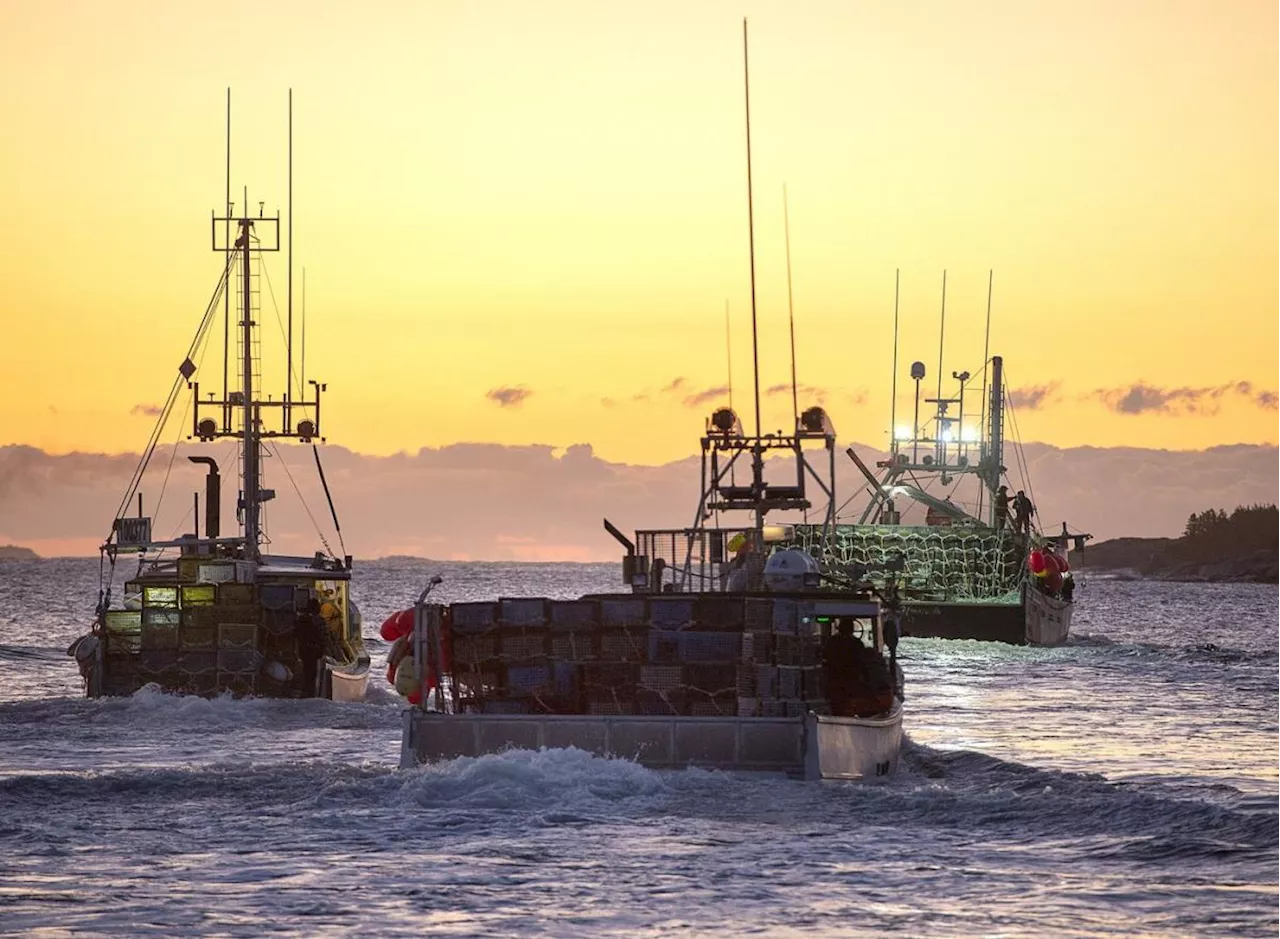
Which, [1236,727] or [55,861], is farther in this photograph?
[1236,727]

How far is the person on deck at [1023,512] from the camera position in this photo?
8000 centimetres

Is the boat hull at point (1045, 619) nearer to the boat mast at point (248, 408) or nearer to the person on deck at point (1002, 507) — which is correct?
the person on deck at point (1002, 507)

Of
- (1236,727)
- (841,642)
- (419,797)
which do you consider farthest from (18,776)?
(1236,727)

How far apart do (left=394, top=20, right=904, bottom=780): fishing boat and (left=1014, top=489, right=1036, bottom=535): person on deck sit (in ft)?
173

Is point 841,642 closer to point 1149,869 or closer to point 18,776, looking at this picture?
point 1149,869

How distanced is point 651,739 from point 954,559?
58185 millimetres

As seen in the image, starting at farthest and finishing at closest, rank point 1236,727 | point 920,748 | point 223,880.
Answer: point 1236,727 < point 920,748 < point 223,880

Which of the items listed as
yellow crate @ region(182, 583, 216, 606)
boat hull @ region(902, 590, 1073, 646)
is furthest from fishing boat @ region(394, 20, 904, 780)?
boat hull @ region(902, 590, 1073, 646)

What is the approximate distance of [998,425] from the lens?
284ft

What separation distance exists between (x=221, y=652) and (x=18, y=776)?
15.1 meters

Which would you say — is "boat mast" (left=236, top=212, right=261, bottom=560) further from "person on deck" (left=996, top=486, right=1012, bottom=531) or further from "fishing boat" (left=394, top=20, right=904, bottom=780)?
"person on deck" (left=996, top=486, right=1012, bottom=531)

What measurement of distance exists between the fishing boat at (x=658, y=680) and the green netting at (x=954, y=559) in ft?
169

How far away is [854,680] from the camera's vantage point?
2792 cm

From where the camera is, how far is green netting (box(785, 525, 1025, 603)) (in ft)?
261
